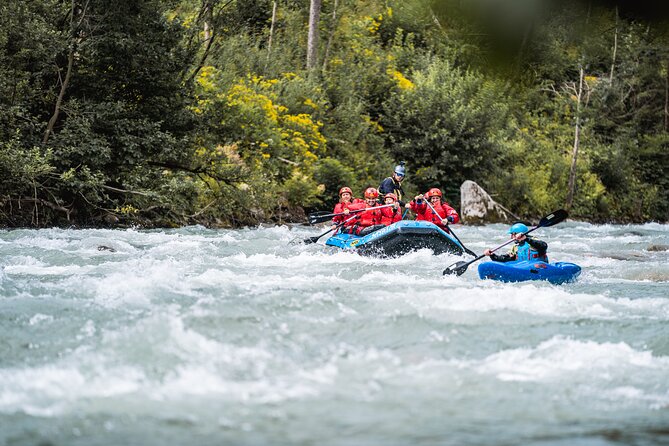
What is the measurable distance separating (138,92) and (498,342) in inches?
419

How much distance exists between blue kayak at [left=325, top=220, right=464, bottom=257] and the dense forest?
7.90ft

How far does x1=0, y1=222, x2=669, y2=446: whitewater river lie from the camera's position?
148 inches

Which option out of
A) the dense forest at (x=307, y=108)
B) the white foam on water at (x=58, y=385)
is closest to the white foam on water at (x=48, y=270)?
the dense forest at (x=307, y=108)

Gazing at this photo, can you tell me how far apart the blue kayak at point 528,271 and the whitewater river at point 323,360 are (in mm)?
246

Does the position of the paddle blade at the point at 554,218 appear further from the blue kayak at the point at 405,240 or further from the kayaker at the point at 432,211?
the kayaker at the point at 432,211

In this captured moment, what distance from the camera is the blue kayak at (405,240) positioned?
10641mm

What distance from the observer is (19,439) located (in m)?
3.51

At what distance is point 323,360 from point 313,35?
17.6 m

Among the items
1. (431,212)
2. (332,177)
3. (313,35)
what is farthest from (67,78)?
(313,35)

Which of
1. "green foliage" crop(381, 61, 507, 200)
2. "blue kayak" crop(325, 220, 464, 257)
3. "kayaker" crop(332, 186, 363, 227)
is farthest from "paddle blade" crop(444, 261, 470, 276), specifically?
"green foliage" crop(381, 61, 507, 200)

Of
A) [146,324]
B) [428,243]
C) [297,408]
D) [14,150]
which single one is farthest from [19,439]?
[14,150]

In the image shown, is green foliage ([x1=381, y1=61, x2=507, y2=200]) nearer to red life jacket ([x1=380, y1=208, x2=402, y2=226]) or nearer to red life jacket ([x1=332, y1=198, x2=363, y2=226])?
red life jacket ([x1=332, y1=198, x2=363, y2=226])

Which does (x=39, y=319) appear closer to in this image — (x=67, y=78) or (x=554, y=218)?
(x=554, y=218)

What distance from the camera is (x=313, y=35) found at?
70.6 ft
